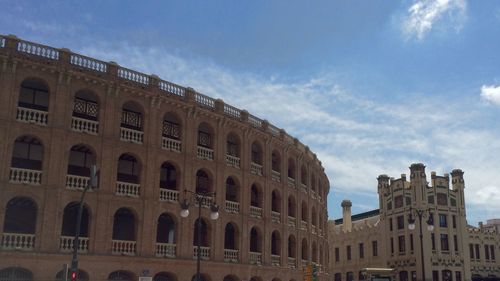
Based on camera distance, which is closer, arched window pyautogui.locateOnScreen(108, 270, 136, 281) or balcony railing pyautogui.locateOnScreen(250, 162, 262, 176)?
arched window pyautogui.locateOnScreen(108, 270, 136, 281)

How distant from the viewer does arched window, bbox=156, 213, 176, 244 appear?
4031 cm

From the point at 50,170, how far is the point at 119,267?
24.1 ft

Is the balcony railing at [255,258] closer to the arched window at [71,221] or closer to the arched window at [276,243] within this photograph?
the arched window at [276,243]

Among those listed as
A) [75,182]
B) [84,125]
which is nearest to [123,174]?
[75,182]

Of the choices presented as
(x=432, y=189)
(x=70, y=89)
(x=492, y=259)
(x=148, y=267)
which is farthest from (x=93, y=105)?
(x=492, y=259)

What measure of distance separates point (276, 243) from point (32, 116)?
23524mm

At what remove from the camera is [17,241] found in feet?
108

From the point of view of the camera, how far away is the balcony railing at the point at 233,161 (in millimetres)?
44144

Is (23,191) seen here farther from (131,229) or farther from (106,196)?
(131,229)

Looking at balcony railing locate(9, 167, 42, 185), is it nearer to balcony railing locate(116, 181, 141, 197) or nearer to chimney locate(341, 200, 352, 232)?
balcony railing locate(116, 181, 141, 197)

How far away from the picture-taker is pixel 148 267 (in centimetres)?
3688

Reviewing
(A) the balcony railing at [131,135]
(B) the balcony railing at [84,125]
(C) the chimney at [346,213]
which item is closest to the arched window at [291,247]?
(A) the balcony railing at [131,135]

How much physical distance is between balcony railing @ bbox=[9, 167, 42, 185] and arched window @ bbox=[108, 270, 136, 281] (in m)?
7.40

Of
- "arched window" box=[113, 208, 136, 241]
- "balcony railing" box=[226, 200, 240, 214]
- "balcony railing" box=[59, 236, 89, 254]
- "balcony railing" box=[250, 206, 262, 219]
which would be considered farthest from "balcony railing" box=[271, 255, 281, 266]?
"balcony railing" box=[59, 236, 89, 254]
